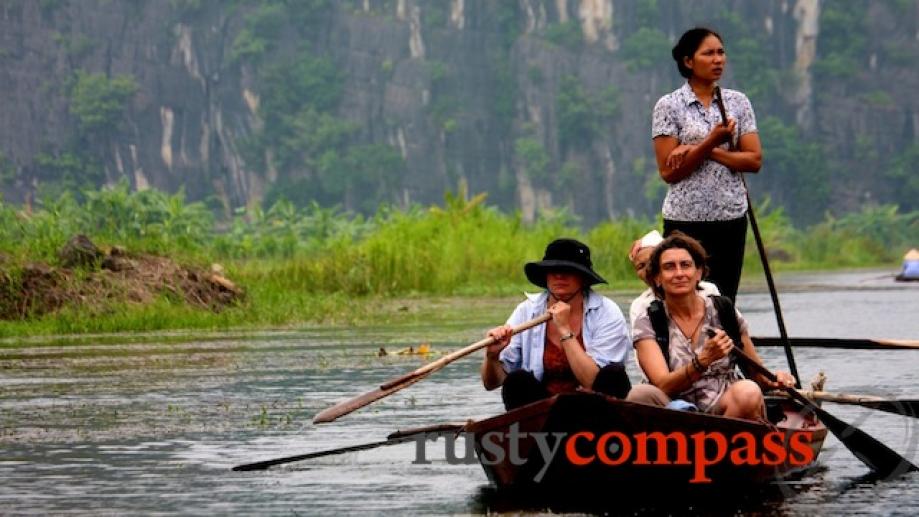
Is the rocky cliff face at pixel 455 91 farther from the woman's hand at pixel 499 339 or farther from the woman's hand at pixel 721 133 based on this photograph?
the woman's hand at pixel 499 339

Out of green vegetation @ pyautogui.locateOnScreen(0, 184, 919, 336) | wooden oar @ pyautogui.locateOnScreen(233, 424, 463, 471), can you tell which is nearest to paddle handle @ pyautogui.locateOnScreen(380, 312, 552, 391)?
wooden oar @ pyautogui.locateOnScreen(233, 424, 463, 471)

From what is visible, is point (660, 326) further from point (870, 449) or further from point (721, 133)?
point (721, 133)

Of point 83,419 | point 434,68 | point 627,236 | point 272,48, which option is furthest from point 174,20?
point 83,419

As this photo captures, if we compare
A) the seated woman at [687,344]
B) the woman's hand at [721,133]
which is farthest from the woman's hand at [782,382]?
the woman's hand at [721,133]

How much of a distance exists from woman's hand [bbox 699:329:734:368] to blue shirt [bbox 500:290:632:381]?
59 cm

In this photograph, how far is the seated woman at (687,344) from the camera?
8.73m

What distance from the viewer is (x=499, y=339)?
8.94 meters

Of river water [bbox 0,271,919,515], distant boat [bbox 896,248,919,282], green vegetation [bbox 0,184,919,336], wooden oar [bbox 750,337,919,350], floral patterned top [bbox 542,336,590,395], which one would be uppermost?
floral patterned top [bbox 542,336,590,395]

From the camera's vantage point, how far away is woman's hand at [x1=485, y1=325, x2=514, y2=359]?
8898 mm

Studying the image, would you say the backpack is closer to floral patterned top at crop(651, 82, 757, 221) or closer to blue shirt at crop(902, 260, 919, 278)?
floral patterned top at crop(651, 82, 757, 221)

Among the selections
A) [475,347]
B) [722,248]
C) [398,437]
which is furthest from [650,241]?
[398,437]

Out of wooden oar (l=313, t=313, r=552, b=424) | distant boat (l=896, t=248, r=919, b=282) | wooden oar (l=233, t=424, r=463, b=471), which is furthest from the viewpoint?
distant boat (l=896, t=248, r=919, b=282)

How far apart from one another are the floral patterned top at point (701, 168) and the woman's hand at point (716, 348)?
63.2 inches

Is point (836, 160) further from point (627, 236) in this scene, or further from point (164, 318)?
point (164, 318)
